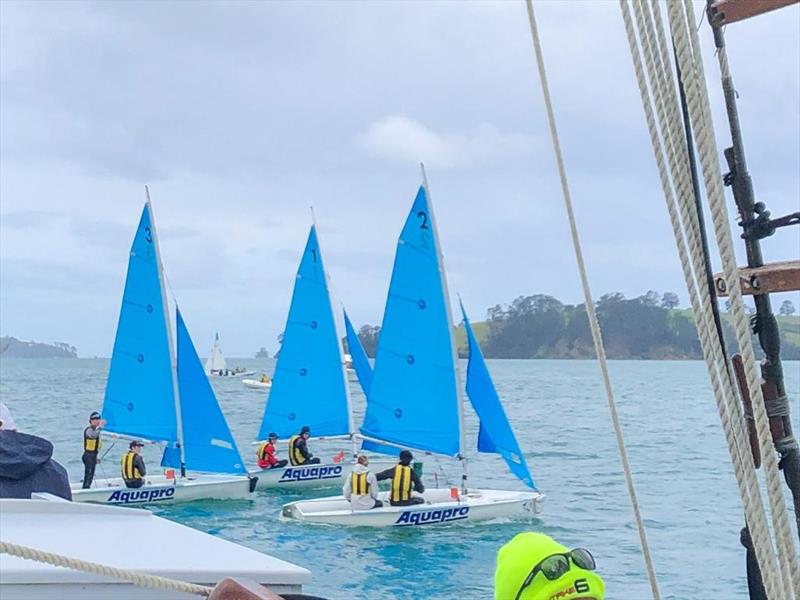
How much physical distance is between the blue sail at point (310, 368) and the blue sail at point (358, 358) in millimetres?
587

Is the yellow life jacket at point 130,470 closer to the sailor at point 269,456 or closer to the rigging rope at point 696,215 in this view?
the sailor at point 269,456

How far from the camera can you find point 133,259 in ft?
61.7

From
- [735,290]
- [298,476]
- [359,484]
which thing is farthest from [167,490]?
[735,290]

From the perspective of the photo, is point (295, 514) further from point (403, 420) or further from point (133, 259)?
point (133, 259)

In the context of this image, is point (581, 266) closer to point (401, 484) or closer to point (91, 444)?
point (401, 484)

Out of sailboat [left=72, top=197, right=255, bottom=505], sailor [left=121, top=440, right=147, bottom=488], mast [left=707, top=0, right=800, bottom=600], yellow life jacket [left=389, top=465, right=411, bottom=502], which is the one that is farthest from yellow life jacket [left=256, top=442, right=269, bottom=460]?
mast [left=707, top=0, right=800, bottom=600]

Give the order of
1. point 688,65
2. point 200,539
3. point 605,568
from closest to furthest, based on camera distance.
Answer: point 688,65
point 200,539
point 605,568

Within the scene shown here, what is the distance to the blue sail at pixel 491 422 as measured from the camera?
15.8m

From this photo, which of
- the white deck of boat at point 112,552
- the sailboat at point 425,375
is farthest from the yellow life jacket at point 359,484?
the white deck of boat at point 112,552

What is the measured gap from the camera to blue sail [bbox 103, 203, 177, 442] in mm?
18359

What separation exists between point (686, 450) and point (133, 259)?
2407cm

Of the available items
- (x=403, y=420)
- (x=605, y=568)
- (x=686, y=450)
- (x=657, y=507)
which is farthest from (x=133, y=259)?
(x=686, y=450)

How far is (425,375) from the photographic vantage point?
55.3ft

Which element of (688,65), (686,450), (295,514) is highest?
(688,65)
